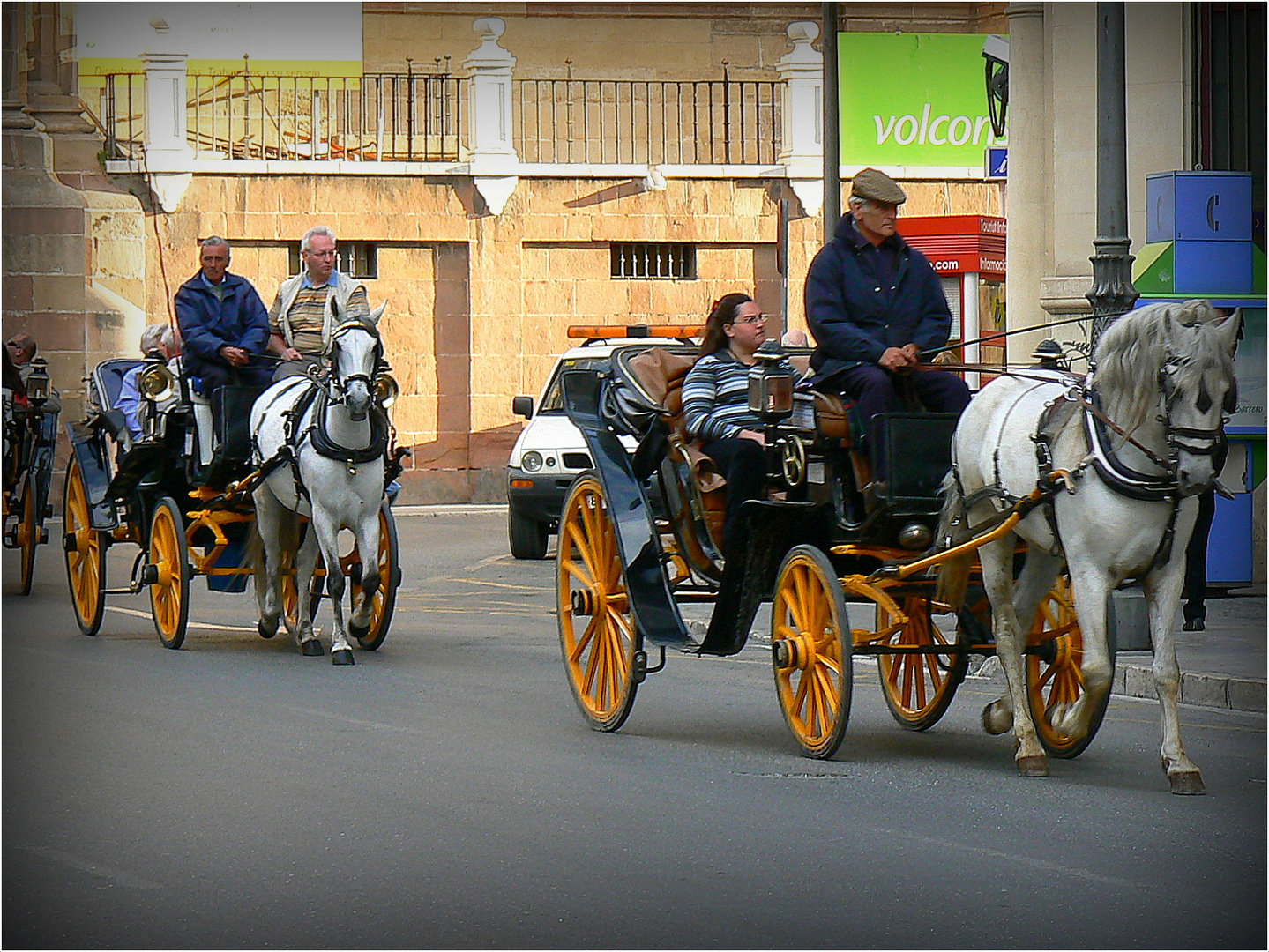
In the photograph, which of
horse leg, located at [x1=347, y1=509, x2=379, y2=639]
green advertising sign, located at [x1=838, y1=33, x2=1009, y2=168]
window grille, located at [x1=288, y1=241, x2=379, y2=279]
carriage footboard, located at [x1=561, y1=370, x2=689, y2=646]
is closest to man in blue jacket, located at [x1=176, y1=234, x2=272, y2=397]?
horse leg, located at [x1=347, y1=509, x2=379, y2=639]

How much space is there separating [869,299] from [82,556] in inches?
279

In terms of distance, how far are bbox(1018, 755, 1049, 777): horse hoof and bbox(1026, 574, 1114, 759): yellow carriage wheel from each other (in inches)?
9.6

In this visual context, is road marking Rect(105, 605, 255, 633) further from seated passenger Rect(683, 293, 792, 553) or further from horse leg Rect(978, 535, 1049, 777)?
horse leg Rect(978, 535, 1049, 777)

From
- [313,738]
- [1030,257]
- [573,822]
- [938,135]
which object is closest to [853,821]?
[573,822]

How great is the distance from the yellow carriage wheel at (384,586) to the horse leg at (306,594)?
283 millimetres

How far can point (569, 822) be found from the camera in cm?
693

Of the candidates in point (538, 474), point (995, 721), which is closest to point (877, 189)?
point (995, 721)

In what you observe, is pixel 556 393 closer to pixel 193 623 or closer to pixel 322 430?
pixel 193 623

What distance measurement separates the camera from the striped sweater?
8.70 m

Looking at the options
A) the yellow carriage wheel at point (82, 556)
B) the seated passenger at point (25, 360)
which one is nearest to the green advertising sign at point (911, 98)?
the seated passenger at point (25, 360)

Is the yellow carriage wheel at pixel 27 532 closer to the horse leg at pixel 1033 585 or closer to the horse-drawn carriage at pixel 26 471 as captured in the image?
the horse-drawn carriage at pixel 26 471

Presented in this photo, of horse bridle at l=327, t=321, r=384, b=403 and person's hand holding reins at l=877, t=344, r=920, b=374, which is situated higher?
horse bridle at l=327, t=321, r=384, b=403

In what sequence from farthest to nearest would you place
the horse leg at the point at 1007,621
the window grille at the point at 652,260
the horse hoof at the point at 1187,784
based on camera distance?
the window grille at the point at 652,260, the horse leg at the point at 1007,621, the horse hoof at the point at 1187,784

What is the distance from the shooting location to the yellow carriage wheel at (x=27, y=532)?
15328mm
